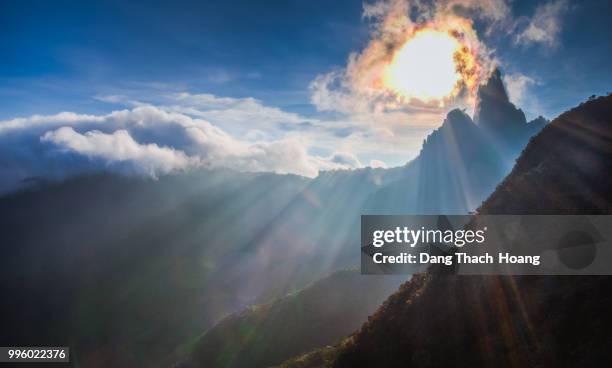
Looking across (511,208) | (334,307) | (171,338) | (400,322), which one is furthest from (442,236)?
(171,338)

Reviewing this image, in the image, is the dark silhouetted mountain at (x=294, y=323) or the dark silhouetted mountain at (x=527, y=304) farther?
the dark silhouetted mountain at (x=294, y=323)

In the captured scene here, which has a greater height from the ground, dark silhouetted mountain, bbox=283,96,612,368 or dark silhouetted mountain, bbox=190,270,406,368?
dark silhouetted mountain, bbox=283,96,612,368

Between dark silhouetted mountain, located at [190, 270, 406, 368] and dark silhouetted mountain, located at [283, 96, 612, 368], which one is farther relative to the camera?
dark silhouetted mountain, located at [190, 270, 406, 368]

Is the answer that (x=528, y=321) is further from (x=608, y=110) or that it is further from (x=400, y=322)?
(x=608, y=110)

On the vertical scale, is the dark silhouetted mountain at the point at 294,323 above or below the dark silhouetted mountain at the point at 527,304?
below
